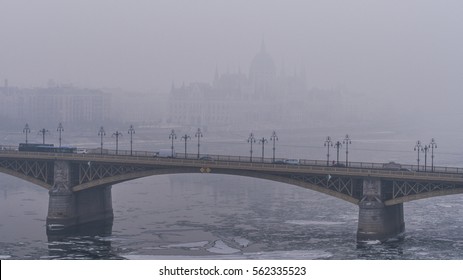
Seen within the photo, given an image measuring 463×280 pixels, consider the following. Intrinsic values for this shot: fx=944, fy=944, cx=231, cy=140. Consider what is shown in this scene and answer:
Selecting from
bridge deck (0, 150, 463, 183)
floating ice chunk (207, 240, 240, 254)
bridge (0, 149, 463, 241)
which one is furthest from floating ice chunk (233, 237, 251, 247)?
bridge deck (0, 150, 463, 183)

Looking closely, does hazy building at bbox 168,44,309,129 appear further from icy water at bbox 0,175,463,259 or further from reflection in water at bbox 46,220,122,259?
reflection in water at bbox 46,220,122,259

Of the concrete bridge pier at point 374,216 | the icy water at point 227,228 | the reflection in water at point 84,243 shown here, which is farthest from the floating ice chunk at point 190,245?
the concrete bridge pier at point 374,216

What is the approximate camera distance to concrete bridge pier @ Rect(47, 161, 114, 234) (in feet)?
135

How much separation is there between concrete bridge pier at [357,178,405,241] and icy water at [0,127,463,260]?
0.65 metres

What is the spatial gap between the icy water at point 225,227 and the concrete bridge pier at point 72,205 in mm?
702

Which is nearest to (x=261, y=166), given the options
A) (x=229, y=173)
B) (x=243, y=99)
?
(x=229, y=173)

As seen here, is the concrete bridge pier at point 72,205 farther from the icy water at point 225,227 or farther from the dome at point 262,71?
the dome at point 262,71

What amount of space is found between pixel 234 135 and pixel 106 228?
47964mm

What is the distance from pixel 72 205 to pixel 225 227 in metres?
7.19

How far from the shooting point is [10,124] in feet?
306

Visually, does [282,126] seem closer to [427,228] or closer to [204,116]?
[204,116]

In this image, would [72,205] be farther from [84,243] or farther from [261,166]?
[261,166]

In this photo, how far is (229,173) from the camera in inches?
1581
